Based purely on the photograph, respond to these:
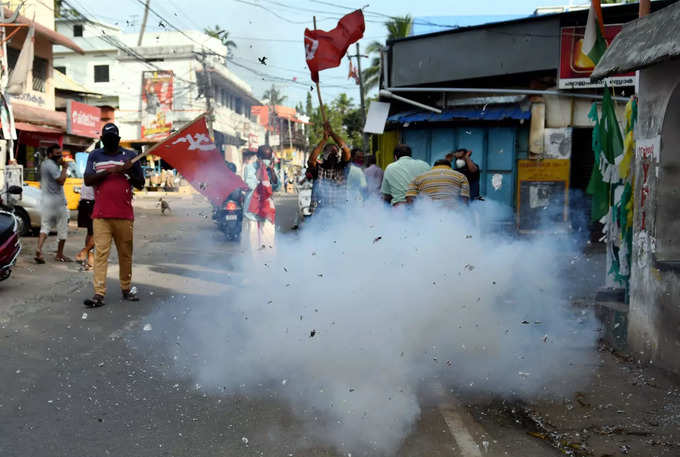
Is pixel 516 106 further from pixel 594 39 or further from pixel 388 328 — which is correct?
pixel 388 328

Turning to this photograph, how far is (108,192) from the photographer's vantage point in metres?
6.62

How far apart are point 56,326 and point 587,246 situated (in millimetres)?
10009

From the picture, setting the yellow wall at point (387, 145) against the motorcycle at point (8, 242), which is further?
the yellow wall at point (387, 145)

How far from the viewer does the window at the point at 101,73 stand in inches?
1727

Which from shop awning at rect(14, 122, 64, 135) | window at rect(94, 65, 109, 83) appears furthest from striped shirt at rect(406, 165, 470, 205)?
window at rect(94, 65, 109, 83)

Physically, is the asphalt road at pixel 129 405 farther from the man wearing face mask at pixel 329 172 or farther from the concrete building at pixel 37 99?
the concrete building at pixel 37 99

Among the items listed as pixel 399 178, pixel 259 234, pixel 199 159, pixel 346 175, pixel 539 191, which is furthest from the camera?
pixel 539 191

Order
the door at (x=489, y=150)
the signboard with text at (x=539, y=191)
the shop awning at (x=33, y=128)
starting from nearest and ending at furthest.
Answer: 1. the signboard with text at (x=539, y=191)
2. the door at (x=489, y=150)
3. the shop awning at (x=33, y=128)

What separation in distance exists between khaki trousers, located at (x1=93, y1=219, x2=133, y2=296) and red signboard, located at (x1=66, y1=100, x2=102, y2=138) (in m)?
19.5

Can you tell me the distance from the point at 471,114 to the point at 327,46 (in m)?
8.04

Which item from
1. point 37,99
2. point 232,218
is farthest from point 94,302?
point 37,99

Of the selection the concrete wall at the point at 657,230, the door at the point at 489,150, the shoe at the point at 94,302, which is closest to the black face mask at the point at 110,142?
the shoe at the point at 94,302

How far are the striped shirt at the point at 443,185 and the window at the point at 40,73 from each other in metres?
21.1

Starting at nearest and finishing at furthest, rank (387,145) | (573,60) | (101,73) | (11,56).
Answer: (573,60) < (387,145) < (11,56) < (101,73)
